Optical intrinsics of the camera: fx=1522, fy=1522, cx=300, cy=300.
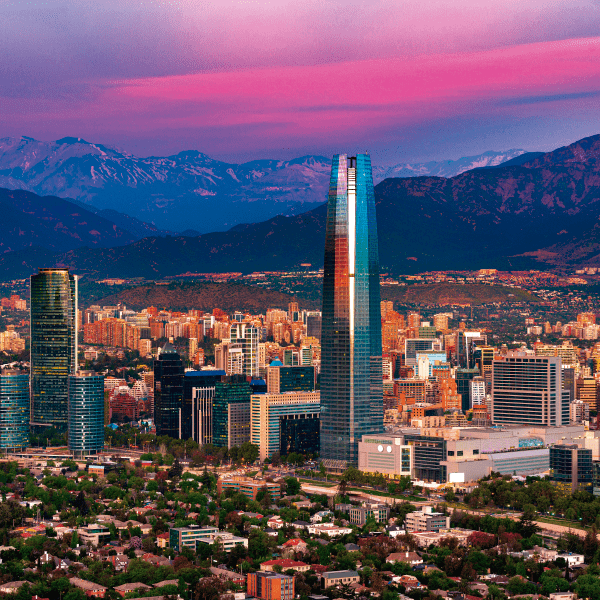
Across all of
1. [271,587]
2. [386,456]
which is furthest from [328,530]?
[386,456]

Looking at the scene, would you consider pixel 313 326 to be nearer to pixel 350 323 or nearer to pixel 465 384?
pixel 465 384

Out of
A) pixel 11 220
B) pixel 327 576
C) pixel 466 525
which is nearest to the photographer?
pixel 327 576

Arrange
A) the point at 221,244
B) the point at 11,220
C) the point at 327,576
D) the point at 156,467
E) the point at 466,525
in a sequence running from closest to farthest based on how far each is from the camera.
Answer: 1. the point at 327,576
2. the point at 466,525
3. the point at 156,467
4. the point at 221,244
5. the point at 11,220

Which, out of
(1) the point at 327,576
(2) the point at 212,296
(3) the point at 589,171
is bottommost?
(1) the point at 327,576

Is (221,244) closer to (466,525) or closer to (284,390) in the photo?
(284,390)

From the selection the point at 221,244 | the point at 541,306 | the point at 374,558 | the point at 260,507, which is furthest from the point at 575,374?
the point at 221,244

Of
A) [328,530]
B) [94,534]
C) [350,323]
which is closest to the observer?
[94,534]

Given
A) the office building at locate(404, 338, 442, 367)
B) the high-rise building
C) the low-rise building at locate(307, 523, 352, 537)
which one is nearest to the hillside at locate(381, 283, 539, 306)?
the office building at locate(404, 338, 442, 367)
